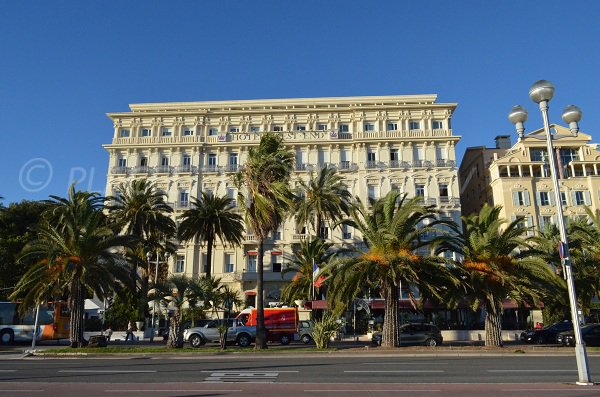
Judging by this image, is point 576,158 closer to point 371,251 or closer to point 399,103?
point 399,103

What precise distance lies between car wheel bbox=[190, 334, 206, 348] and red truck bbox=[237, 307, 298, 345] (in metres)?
3.10

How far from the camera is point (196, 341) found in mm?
29359

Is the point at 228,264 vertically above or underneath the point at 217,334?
above

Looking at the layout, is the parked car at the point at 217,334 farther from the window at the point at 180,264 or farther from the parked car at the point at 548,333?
the window at the point at 180,264

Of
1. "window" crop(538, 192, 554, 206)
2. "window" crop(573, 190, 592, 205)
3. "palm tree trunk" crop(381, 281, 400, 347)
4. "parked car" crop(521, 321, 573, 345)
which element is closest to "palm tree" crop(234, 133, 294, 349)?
"palm tree trunk" crop(381, 281, 400, 347)

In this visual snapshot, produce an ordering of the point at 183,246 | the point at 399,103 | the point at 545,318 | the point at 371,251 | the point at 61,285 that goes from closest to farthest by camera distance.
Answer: the point at 371,251 → the point at 61,285 → the point at 545,318 → the point at 183,246 → the point at 399,103

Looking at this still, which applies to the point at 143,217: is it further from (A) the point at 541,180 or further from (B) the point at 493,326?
(A) the point at 541,180

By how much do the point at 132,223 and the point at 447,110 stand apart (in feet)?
123

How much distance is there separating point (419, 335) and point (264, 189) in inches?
513

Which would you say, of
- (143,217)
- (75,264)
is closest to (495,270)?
(75,264)

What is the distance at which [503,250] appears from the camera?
24906 mm

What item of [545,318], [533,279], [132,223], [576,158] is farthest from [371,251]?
[576,158]

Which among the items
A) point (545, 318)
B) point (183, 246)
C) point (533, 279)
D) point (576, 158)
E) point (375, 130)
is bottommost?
point (545, 318)

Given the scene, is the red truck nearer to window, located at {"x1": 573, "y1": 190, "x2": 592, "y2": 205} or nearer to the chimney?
window, located at {"x1": 573, "y1": 190, "x2": 592, "y2": 205}
